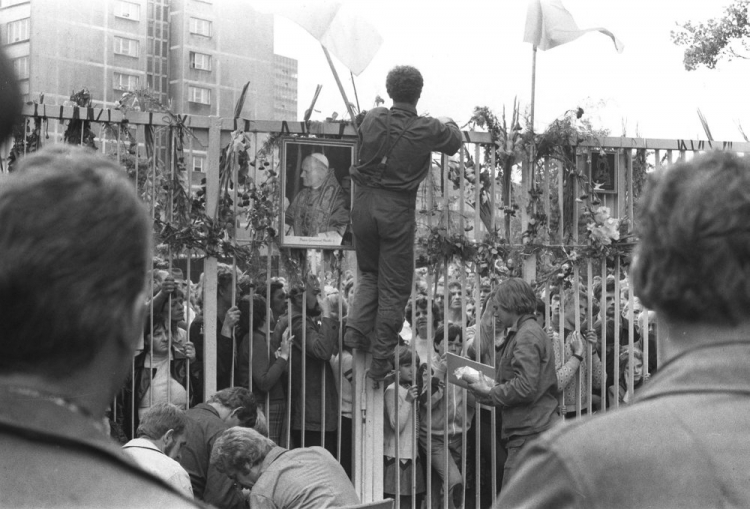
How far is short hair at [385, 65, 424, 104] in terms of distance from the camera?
6.75 meters

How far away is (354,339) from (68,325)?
566 centimetres

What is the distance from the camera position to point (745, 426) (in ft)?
5.17

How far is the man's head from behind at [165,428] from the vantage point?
5.77 m

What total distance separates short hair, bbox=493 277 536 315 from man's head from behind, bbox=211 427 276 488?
1979 millimetres

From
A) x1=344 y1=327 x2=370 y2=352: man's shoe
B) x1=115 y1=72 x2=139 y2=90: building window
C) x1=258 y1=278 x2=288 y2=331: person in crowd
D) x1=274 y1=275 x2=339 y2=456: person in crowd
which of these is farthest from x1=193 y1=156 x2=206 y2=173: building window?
x1=115 y1=72 x2=139 y2=90: building window

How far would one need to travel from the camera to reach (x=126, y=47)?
19422 mm

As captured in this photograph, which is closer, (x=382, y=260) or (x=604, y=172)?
(x=382, y=260)

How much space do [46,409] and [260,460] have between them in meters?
4.44

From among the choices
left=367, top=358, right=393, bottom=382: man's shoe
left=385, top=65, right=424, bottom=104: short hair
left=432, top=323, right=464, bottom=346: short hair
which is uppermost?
left=385, top=65, right=424, bottom=104: short hair

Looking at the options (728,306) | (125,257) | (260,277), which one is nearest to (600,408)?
(260,277)

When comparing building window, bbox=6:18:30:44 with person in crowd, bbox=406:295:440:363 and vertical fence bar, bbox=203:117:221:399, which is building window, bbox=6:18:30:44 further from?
person in crowd, bbox=406:295:440:363

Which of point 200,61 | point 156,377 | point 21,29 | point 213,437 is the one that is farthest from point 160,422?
point 200,61

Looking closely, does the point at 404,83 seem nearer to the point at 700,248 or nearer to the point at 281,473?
the point at 281,473

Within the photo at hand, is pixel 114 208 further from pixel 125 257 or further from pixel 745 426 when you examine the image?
pixel 745 426
